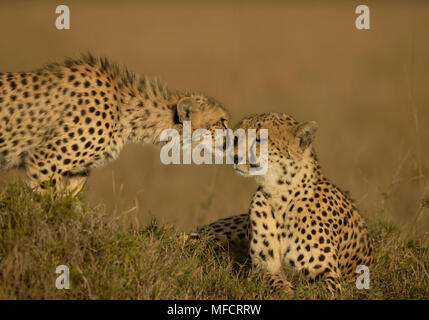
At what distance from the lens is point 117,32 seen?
53.5 feet

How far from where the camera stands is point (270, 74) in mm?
14141

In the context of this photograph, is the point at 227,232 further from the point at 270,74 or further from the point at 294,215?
the point at 270,74

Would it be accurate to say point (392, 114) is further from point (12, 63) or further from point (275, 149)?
point (275, 149)

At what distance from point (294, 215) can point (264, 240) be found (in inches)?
9.2

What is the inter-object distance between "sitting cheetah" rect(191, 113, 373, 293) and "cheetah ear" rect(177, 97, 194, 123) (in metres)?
0.69

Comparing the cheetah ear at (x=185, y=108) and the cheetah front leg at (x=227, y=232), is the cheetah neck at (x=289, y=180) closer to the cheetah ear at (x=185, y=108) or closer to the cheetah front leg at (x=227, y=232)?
the cheetah front leg at (x=227, y=232)

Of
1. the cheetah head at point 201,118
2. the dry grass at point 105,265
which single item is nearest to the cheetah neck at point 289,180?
the dry grass at point 105,265

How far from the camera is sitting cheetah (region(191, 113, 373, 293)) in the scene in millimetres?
3955

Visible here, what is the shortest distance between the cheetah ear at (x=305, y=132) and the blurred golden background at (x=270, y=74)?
126 centimetres

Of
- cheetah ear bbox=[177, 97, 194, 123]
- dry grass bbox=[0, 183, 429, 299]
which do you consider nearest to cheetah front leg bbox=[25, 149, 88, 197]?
dry grass bbox=[0, 183, 429, 299]

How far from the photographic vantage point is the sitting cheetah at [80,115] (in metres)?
4.34

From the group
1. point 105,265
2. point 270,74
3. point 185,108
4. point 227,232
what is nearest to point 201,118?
point 185,108

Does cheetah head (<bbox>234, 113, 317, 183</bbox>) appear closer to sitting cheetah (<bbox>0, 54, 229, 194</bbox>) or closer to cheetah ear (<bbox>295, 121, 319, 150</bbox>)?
cheetah ear (<bbox>295, 121, 319, 150</bbox>)
